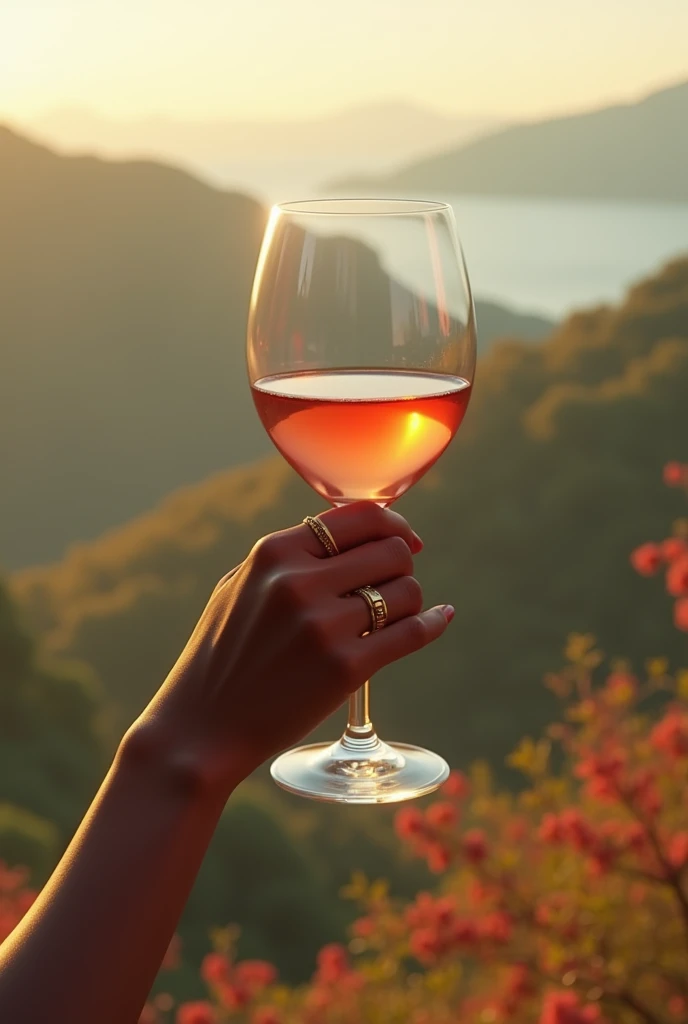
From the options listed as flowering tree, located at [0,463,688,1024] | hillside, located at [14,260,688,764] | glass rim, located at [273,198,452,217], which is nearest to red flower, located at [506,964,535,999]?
flowering tree, located at [0,463,688,1024]

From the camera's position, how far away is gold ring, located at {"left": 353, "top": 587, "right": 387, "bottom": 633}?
1.18 m

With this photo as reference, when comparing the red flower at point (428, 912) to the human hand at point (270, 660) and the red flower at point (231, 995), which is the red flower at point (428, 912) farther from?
the human hand at point (270, 660)

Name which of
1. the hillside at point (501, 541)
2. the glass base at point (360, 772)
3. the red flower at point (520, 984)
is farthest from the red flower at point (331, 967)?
the hillside at point (501, 541)

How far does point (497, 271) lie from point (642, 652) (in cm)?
325

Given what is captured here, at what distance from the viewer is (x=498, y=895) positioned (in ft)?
12.6

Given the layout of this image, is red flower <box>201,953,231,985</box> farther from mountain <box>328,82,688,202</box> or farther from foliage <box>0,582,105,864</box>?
mountain <box>328,82,688,202</box>

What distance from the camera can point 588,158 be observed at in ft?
40.7

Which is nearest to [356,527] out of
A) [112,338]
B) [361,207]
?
[361,207]

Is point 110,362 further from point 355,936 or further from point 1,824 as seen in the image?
point 355,936

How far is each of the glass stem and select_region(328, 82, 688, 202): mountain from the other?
1037 cm

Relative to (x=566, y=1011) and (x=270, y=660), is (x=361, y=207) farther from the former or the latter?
(x=566, y=1011)

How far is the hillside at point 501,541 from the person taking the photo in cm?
974

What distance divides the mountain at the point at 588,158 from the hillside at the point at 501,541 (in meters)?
0.91

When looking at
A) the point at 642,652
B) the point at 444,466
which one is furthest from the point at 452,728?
the point at 444,466
